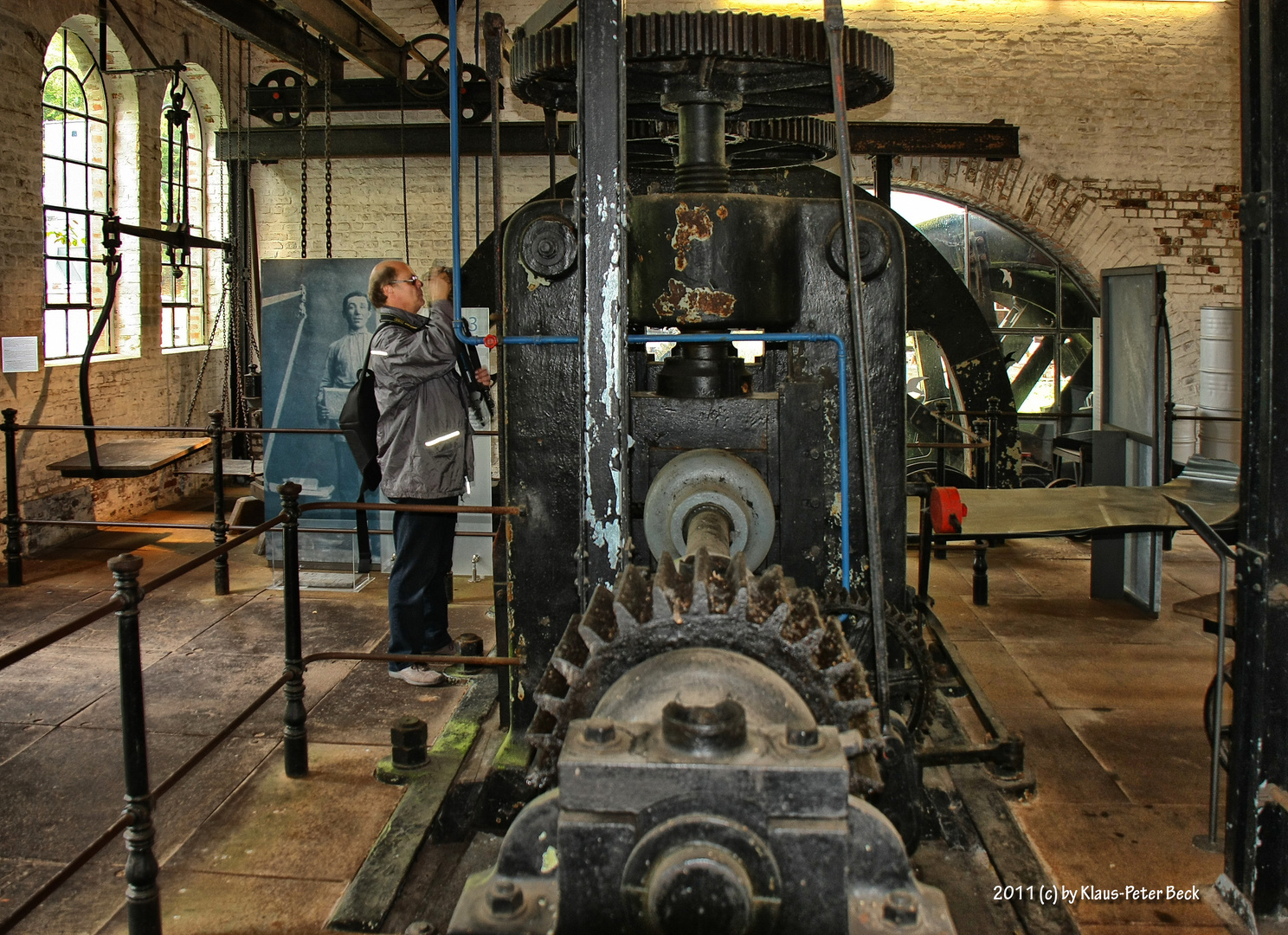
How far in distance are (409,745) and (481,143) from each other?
6.68 m

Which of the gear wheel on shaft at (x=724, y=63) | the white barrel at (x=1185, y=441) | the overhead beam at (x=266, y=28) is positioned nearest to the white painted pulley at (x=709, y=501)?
the gear wheel on shaft at (x=724, y=63)

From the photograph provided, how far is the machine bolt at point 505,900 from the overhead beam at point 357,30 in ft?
18.2

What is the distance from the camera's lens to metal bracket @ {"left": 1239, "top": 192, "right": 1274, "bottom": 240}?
2609 mm

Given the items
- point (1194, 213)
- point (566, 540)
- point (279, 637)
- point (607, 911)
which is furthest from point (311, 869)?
point (1194, 213)

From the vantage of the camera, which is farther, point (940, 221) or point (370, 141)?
point (940, 221)

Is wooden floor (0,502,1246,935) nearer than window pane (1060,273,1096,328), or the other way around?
wooden floor (0,502,1246,935)

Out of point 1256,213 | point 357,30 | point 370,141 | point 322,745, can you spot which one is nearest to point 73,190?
point 370,141

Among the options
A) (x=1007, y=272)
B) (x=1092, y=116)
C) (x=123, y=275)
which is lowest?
(x=123, y=275)

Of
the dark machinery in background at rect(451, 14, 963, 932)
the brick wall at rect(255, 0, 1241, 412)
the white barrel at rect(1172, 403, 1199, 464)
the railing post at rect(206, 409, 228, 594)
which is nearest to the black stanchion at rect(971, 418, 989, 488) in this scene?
the white barrel at rect(1172, 403, 1199, 464)

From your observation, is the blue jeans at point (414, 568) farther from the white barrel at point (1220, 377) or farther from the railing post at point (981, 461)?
the white barrel at point (1220, 377)

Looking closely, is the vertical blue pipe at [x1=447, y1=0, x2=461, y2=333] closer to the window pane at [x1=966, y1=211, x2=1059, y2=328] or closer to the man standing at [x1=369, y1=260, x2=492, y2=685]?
the man standing at [x1=369, y1=260, x2=492, y2=685]

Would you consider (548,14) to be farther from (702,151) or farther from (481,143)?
(481,143)

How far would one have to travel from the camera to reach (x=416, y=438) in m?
4.50

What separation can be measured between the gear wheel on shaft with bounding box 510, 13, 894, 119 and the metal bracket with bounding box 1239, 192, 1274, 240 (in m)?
1.02
